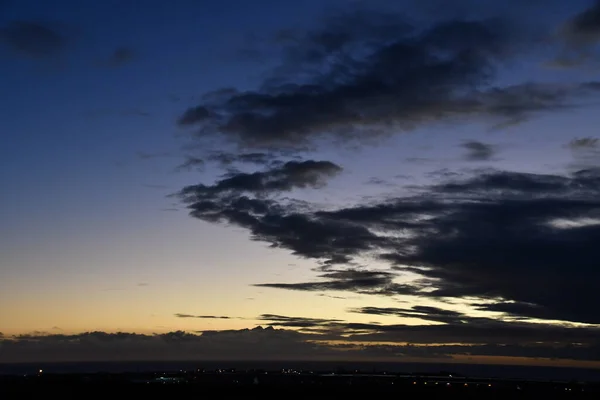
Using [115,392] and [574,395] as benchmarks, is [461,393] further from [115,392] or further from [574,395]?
[115,392]

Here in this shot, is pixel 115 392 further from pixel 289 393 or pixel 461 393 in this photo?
pixel 461 393

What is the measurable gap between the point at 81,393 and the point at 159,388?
59.6 ft

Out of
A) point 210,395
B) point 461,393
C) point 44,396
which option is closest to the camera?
point 44,396

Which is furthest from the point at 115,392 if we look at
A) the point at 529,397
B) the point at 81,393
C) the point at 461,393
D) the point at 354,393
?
the point at 529,397

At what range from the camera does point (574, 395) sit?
159 metres

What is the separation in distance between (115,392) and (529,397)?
92808 mm

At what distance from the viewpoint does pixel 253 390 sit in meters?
150

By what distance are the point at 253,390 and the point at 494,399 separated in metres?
53.5

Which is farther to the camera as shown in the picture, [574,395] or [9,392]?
[574,395]

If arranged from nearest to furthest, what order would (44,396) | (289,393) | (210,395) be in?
(44,396)
(210,395)
(289,393)

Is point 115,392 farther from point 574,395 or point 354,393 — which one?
point 574,395

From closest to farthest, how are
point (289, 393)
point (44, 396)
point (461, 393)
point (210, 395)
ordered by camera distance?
point (44, 396) → point (210, 395) → point (289, 393) → point (461, 393)

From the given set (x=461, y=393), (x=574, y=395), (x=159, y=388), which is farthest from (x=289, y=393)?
(x=574, y=395)

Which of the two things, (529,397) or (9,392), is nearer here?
(9,392)
